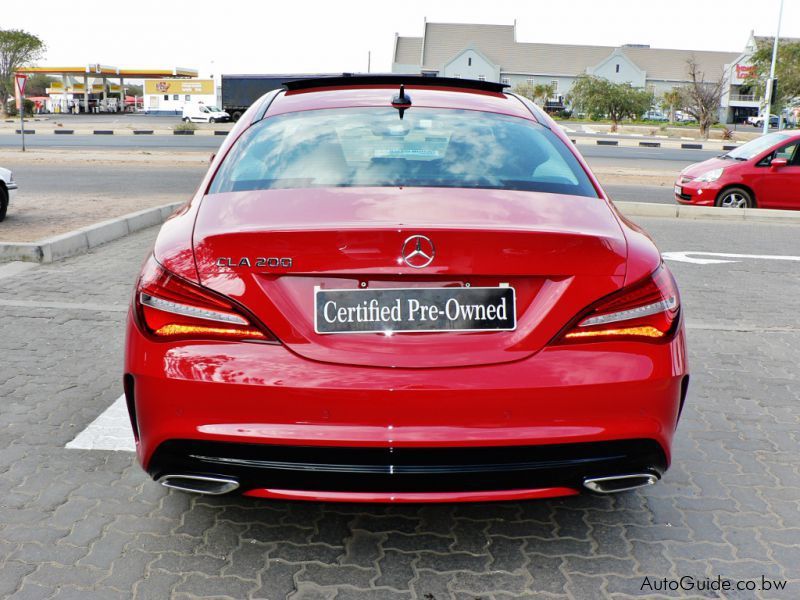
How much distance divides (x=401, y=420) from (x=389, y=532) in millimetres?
829

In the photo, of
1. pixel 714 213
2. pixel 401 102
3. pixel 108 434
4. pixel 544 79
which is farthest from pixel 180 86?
pixel 401 102

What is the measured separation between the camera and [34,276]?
805 cm

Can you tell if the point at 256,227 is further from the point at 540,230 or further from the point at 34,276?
the point at 34,276

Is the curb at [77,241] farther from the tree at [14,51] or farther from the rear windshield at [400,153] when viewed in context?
the tree at [14,51]

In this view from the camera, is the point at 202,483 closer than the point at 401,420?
No

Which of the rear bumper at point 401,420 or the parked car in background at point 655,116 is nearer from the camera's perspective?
the rear bumper at point 401,420

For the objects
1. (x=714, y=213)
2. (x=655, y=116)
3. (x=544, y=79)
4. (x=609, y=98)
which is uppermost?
(x=544, y=79)

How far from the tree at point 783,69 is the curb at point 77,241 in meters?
52.7

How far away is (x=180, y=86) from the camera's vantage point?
83.9 m

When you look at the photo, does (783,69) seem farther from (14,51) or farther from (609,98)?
(14,51)

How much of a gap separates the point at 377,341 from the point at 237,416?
1.56 ft

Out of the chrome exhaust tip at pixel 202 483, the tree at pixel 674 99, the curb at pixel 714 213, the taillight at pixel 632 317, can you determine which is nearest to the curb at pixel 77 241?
the chrome exhaust tip at pixel 202 483

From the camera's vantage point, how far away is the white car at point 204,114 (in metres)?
60.3

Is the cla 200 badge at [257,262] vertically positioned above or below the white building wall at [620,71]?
below
